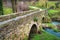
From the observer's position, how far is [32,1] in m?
52.3

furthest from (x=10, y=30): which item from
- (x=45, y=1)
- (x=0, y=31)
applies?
(x=45, y=1)

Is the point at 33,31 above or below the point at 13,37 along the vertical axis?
below

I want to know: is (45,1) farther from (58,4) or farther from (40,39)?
(40,39)

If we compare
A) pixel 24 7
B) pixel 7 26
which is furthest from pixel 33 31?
pixel 24 7

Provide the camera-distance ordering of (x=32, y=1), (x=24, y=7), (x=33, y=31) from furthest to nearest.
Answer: (x=32, y=1) < (x=24, y=7) < (x=33, y=31)

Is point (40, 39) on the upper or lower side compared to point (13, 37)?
lower

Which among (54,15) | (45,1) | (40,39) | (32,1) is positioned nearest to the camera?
(40,39)

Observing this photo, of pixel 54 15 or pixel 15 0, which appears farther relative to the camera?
pixel 54 15

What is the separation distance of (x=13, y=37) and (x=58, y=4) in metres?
42.0

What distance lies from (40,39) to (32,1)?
118 feet

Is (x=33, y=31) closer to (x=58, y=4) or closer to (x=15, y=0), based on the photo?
(x=15, y=0)

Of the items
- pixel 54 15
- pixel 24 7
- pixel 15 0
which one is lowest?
pixel 54 15

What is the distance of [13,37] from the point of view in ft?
28.8

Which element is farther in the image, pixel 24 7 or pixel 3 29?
pixel 24 7
